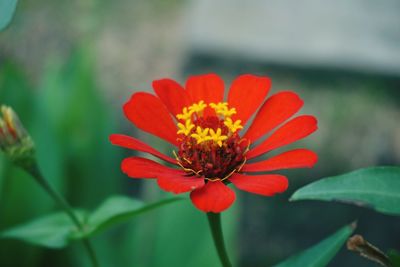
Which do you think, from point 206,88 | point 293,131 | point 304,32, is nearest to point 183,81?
point 304,32

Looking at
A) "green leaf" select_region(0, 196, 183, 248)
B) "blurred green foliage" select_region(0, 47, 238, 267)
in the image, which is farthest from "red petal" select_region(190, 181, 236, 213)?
"blurred green foliage" select_region(0, 47, 238, 267)

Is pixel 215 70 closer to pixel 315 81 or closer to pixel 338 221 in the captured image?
pixel 315 81

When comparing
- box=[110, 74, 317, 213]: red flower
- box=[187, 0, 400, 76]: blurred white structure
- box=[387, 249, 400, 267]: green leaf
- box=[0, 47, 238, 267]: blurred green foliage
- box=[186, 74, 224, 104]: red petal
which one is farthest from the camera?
box=[187, 0, 400, 76]: blurred white structure

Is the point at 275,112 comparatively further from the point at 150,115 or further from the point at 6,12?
the point at 6,12

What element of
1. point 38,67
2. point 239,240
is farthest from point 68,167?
point 38,67

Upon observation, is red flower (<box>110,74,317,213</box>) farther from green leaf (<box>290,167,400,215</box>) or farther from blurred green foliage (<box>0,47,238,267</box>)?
blurred green foliage (<box>0,47,238,267</box>)
